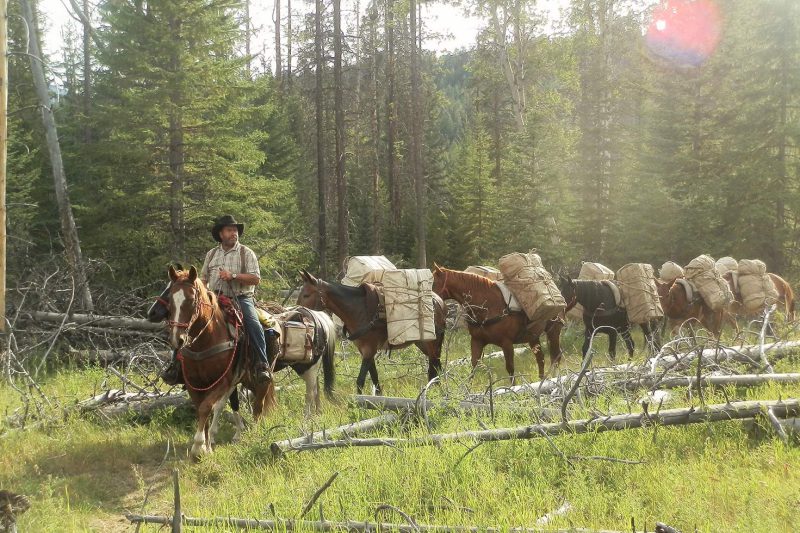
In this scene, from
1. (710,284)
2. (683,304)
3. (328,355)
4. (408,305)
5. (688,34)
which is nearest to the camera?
(328,355)

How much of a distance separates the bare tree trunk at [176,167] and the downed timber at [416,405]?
27.6 ft

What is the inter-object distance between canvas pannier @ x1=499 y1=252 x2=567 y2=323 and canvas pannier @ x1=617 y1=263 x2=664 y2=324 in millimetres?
3055

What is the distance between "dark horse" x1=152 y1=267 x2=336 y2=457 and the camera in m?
5.91

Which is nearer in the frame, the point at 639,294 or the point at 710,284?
the point at 639,294

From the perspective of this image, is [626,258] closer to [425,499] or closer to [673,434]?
[673,434]

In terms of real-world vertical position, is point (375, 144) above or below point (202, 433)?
above

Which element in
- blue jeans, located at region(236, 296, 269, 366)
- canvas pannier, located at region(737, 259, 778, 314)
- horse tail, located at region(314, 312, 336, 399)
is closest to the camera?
blue jeans, located at region(236, 296, 269, 366)

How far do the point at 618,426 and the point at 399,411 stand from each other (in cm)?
251

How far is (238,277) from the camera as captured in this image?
7105 mm

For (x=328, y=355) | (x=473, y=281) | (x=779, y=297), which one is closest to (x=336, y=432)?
(x=328, y=355)

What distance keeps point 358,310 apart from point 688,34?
22.0 meters

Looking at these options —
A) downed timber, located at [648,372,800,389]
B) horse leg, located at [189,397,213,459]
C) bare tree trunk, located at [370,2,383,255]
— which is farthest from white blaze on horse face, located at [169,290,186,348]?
bare tree trunk, located at [370,2,383,255]

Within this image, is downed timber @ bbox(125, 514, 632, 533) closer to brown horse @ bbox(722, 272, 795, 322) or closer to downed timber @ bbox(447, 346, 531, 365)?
downed timber @ bbox(447, 346, 531, 365)

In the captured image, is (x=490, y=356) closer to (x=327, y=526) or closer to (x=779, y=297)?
(x=779, y=297)
